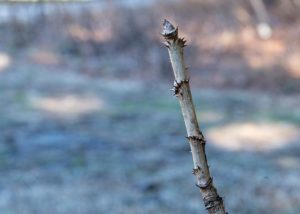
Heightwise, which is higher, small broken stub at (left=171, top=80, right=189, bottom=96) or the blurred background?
the blurred background

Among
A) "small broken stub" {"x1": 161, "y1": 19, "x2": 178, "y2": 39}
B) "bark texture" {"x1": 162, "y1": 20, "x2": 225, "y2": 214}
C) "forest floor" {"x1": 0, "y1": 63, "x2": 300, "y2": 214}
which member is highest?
"forest floor" {"x1": 0, "y1": 63, "x2": 300, "y2": 214}

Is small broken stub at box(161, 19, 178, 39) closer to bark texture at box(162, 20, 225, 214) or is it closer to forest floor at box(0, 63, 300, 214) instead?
bark texture at box(162, 20, 225, 214)

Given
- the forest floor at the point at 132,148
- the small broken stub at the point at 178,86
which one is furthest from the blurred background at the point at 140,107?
the small broken stub at the point at 178,86

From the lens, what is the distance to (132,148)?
358 inches

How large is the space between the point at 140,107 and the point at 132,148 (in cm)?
299

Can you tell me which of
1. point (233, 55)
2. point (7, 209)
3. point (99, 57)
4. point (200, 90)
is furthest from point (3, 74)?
point (7, 209)

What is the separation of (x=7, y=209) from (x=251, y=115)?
5.65 m

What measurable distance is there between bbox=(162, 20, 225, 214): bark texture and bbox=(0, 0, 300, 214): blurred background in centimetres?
379

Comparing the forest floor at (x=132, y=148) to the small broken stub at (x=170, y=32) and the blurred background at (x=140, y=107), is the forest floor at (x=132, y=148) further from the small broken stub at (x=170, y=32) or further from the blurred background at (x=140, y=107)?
the small broken stub at (x=170, y=32)

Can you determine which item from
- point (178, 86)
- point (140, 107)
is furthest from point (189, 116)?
point (140, 107)

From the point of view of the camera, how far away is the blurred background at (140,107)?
6781 millimetres

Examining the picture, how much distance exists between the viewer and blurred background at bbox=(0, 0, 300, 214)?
22.2 ft

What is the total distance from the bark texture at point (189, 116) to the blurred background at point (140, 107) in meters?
3.79

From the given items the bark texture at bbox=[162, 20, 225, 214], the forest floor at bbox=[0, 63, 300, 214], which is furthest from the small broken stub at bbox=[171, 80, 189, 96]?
the forest floor at bbox=[0, 63, 300, 214]
